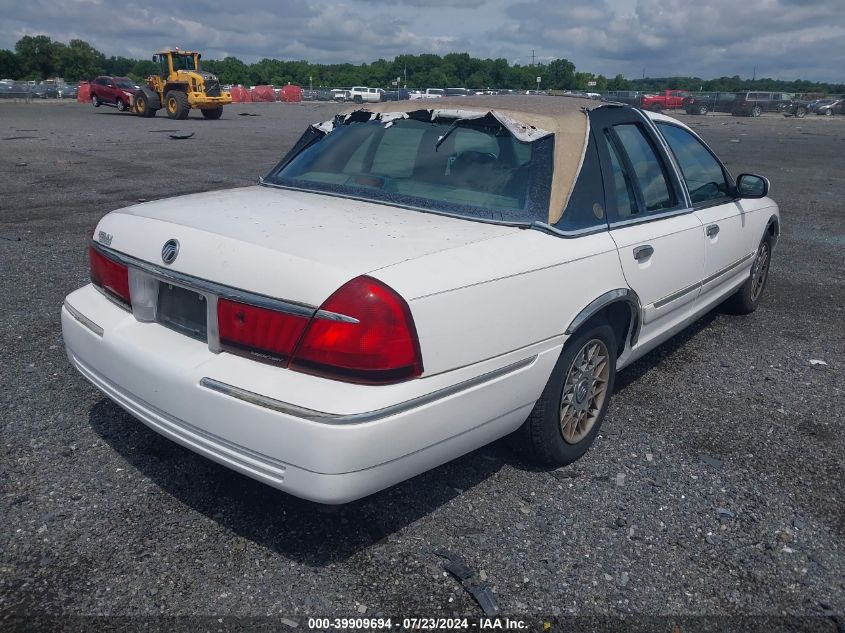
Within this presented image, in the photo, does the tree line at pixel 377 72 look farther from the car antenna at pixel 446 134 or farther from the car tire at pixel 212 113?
the car antenna at pixel 446 134

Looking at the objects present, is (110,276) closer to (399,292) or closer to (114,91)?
(399,292)

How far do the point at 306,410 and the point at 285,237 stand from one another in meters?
0.70

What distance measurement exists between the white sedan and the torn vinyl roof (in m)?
0.01

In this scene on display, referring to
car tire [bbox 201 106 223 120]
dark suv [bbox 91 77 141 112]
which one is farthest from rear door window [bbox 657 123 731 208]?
dark suv [bbox 91 77 141 112]

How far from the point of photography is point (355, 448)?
2.33 m

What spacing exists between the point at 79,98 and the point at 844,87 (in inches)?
3560

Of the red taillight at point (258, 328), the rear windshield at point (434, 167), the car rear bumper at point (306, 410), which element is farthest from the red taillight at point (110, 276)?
the rear windshield at point (434, 167)

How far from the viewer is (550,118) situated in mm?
3467

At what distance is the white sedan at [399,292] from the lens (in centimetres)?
240

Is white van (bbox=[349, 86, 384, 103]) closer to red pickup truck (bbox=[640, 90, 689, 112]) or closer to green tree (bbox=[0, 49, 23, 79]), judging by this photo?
red pickup truck (bbox=[640, 90, 689, 112])

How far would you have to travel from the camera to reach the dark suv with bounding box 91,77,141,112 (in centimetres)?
3334

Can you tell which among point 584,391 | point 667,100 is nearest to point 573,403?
point 584,391

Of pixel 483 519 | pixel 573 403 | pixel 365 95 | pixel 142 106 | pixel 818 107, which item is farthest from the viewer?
pixel 365 95

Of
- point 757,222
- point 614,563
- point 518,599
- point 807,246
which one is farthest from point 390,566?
point 807,246
